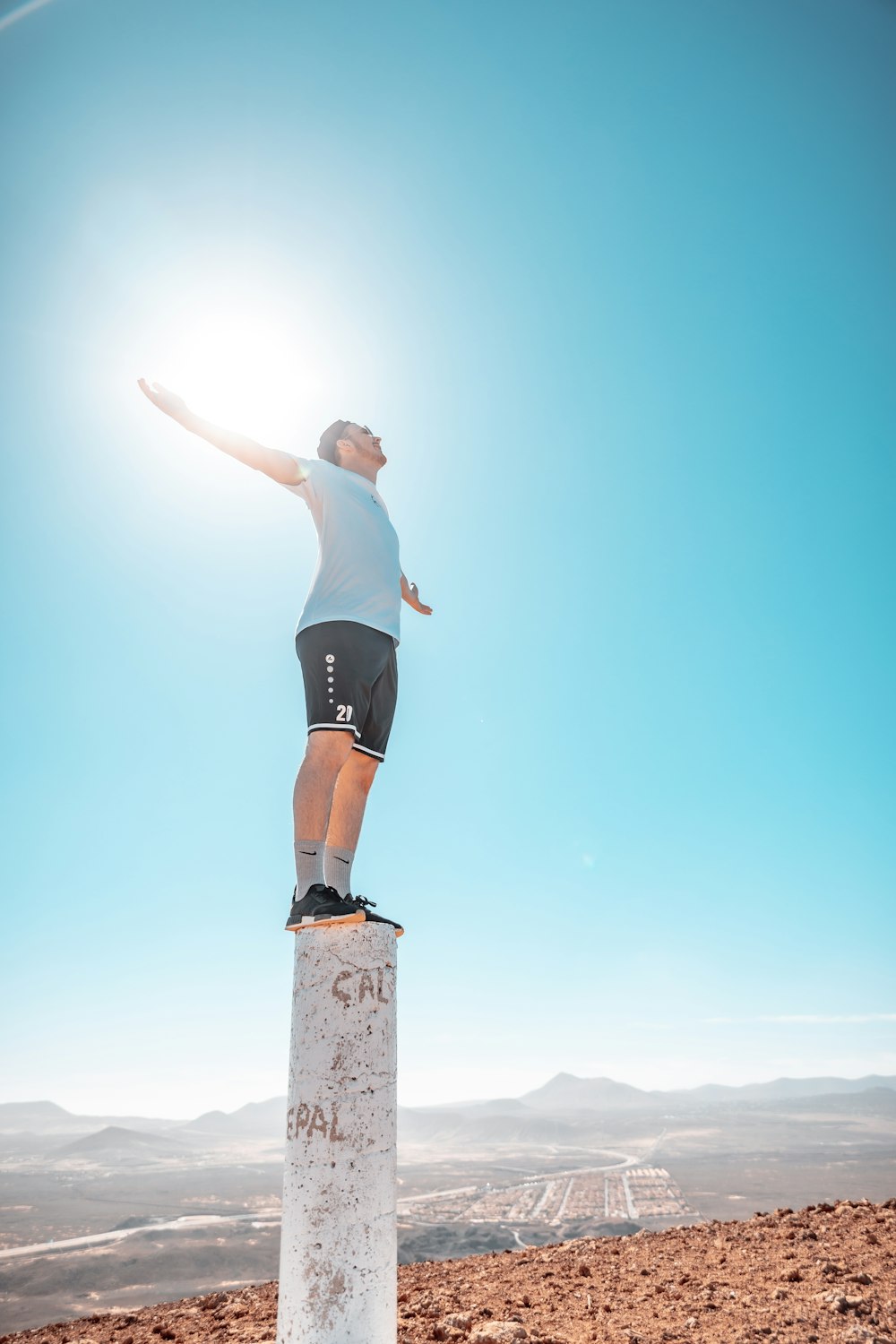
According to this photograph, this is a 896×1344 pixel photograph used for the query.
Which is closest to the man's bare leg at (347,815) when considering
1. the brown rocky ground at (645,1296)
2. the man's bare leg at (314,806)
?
the man's bare leg at (314,806)

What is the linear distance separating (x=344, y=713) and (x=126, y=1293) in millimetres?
38894

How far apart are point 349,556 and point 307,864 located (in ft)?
5.59

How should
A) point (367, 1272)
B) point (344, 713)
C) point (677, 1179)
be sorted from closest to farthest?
1. point (367, 1272)
2. point (344, 713)
3. point (677, 1179)

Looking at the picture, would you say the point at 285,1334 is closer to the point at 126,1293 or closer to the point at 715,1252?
the point at 715,1252

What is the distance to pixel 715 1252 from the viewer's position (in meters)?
5.72

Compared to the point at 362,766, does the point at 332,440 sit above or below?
above

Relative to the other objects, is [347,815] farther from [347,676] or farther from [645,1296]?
[645,1296]

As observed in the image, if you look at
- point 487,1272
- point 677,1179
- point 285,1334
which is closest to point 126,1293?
point 487,1272

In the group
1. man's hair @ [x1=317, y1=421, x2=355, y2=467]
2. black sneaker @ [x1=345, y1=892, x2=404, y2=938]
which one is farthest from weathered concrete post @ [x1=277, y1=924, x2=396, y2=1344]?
man's hair @ [x1=317, y1=421, x2=355, y2=467]

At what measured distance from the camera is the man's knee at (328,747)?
378 centimetres

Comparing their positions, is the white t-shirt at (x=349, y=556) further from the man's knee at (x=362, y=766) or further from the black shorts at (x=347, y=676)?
the man's knee at (x=362, y=766)

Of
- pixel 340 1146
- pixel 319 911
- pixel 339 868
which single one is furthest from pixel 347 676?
pixel 340 1146

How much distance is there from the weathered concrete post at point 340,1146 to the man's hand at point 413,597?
2.39 m

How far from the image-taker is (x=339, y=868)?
4051 mm
